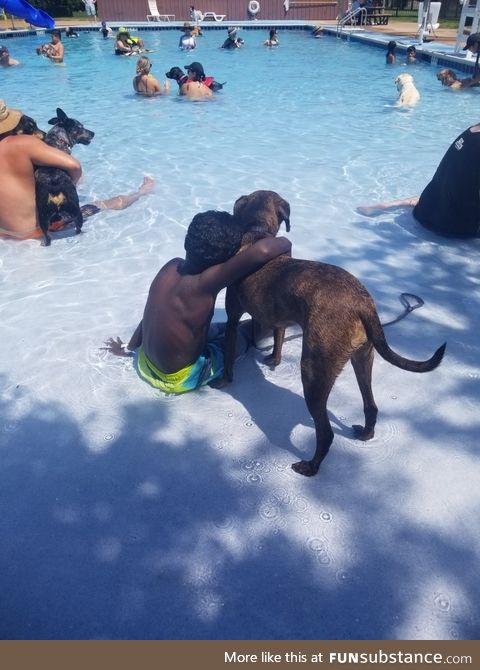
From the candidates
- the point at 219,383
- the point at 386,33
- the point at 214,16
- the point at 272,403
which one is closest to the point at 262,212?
the point at 219,383

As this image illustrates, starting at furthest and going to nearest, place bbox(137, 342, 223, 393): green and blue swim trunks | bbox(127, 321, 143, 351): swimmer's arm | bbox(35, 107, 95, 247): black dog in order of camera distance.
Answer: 1. bbox(35, 107, 95, 247): black dog
2. bbox(127, 321, 143, 351): swimmer's arm
3. bbox(137, 342, 223, 393): green and blue swim trunks

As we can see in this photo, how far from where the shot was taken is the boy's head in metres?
3.11

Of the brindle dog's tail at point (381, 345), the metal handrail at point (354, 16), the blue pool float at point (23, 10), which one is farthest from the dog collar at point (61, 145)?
the blue pool float at point (23, 10)

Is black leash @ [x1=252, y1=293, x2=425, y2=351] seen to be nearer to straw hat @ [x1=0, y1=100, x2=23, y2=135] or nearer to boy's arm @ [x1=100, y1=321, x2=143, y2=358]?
boy's arm @ [x1=100, y1=321, x2=143, y2=358]

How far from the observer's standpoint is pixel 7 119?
5.45 meters

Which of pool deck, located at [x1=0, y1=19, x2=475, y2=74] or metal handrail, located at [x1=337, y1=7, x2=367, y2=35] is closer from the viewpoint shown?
pool deck, located at [x1=0, y1=19, x2=475, y2=74]

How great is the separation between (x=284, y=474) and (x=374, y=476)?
0.58 m

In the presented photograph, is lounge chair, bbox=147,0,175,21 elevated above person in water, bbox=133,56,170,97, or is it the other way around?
lounge chair, bbox=147,0,175,21

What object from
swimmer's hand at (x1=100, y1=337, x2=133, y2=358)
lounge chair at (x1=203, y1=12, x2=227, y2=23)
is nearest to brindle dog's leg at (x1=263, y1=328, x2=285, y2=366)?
swimmer's hand at (x1=100, y1=337, x2=133, y2=358)

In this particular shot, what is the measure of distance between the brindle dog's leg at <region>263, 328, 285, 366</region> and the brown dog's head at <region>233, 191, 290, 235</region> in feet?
2.85

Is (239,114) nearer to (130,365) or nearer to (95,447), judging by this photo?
(130,365)

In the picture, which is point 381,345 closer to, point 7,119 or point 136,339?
point 136,339

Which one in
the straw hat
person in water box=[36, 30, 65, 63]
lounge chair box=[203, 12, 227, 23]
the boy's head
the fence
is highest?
the fence

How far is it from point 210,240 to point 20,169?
3757mm
